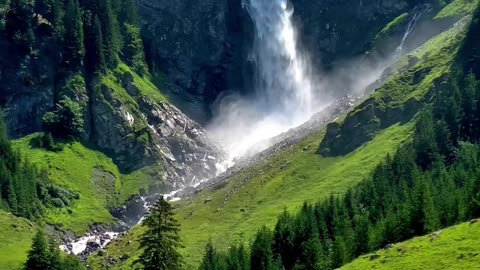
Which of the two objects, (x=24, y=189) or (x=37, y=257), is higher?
(x=24, y=189)

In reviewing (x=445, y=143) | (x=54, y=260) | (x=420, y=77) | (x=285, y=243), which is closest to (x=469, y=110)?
(x=445, y=143)

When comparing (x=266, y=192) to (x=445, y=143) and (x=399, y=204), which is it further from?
(x=399, y=204)

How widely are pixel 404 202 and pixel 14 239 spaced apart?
284 feet

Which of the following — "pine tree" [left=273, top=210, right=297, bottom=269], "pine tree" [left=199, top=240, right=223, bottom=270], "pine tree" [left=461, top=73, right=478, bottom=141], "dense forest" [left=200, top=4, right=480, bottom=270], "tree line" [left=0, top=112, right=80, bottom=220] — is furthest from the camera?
"tree line" [left=0, top=112, right=80, bottom=220]

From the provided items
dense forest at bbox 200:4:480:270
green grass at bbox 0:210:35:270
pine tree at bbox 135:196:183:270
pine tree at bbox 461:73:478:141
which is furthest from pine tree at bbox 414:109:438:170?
green grass at bbox 0:210:35:270

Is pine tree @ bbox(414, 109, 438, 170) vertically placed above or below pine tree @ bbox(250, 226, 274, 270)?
above

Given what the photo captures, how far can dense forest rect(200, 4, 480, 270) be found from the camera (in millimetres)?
93188

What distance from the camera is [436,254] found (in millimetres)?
65500

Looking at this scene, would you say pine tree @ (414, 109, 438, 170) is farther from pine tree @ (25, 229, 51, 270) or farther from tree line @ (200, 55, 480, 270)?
pine tree @ (25, 229, 51, 270)

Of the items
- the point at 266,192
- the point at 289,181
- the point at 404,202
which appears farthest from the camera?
the point at 289,181

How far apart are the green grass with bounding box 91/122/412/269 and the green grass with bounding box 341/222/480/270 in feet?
246

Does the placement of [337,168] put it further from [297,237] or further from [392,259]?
[392,259]

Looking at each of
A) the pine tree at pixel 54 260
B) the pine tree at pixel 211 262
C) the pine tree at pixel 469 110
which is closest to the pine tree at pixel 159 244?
the pine tree at pixel 54 260

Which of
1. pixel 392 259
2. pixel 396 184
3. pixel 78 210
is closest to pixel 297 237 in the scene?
pixel 396 184
